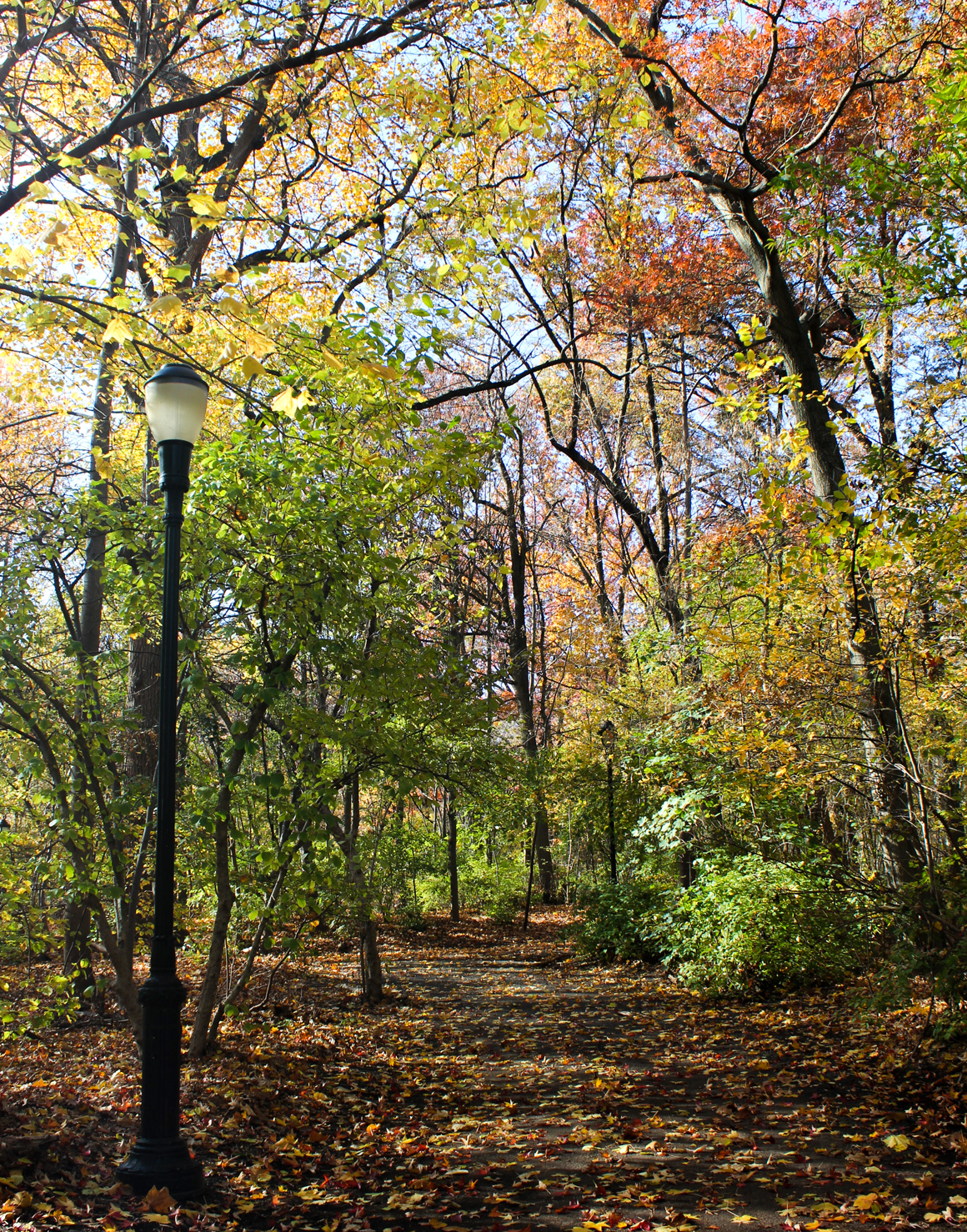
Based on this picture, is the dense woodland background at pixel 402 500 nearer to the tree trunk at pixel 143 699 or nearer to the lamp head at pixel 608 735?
the tree trunk at pixel 143 699

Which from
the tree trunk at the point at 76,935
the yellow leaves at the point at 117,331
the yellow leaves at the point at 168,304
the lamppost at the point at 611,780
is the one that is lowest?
the tree trunk at the point at 76,935

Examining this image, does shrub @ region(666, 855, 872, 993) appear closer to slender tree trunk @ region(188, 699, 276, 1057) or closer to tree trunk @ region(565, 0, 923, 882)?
tree trunk @ region(565, 0, 923, 882)

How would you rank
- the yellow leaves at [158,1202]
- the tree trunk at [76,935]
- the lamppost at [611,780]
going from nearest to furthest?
the yellow leaves at [158,1202] < the tree trunk at [76,935] < the lamppost at [611,780]

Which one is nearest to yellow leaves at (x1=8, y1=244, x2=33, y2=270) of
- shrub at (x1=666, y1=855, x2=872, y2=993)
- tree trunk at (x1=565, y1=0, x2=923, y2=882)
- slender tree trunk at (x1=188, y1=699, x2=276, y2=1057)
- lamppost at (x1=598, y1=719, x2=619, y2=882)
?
slender tree trunk at (x1=188, y1=699, x2=276, y2=1057)

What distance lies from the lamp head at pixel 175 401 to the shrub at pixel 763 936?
18.6 feet

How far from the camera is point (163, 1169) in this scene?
3.51 m

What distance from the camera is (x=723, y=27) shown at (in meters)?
10.3

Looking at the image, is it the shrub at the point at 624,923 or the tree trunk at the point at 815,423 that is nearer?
the tree trunk at the point at 815,423

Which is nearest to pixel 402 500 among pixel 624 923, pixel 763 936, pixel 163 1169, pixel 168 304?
pixel 168 304

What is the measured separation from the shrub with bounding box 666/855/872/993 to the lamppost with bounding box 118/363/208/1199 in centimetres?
485

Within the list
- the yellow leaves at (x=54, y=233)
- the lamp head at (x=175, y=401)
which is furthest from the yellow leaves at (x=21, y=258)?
the lamp head at (x=175, y=401)

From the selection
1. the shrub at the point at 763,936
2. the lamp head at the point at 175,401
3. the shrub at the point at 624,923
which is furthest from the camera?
the shrub at the point at 624,923

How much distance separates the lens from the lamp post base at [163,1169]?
348 cm

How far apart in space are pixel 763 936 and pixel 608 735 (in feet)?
17.9
